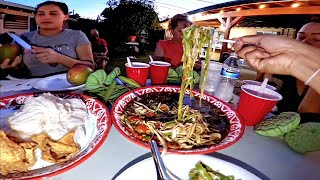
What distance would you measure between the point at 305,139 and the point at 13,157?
1.17 m

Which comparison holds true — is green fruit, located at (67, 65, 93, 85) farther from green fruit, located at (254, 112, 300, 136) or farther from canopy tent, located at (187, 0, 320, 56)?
canopy tent, located at (187, 0, 320, 56)

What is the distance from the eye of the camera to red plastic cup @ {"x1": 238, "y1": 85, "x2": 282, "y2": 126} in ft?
3.46

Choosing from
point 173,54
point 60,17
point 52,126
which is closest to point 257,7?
point 173,54

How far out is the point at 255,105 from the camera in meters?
1.08

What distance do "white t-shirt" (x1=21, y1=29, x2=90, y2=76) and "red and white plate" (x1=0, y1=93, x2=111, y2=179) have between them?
159 centimetres

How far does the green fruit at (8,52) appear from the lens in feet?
5.88

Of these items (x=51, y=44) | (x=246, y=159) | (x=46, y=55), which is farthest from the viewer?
(x=51, y=44)

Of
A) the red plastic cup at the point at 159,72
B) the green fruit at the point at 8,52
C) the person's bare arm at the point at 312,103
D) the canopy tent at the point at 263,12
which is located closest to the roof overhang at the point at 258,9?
the canopy tent at the point at 263,12

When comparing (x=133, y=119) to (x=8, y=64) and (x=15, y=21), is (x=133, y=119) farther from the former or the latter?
(x=15, y=21)

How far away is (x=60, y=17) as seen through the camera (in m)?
2.62

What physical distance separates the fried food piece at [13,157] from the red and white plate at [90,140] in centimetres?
2

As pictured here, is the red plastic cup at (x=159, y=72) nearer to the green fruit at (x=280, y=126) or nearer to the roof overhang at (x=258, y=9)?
the green fruit at (x=280, y=126)

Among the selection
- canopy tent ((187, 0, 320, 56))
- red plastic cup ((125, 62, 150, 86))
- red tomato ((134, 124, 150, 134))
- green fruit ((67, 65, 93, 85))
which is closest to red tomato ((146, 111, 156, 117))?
red tomato ((134, 124, 150, 134))

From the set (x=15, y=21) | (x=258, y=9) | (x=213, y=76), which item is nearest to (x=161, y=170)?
(x=213, y=76)
